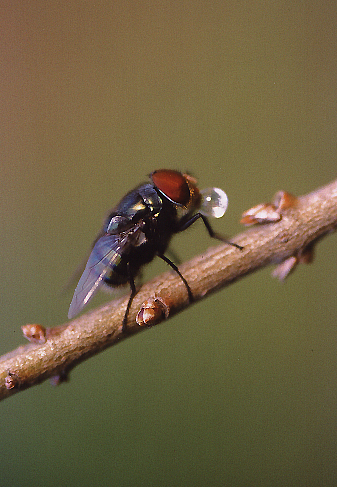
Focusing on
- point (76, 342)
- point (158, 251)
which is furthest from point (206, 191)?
point (76, 342)

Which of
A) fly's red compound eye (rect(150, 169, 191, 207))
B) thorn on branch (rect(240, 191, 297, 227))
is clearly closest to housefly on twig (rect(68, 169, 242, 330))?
fly's red compound eye (rect(150, 169, 191, 207))

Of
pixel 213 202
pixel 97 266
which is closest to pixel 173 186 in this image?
pixel 213 202

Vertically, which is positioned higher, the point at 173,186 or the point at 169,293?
the point at 173,186

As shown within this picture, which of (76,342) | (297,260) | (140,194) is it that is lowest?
(297,260)

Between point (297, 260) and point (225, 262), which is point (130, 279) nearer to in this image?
point (225, 262)

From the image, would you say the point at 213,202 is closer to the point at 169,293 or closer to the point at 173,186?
the point at 173,186

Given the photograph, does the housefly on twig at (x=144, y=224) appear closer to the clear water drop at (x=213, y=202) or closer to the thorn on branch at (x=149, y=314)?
the clear water drop at (x=213, y=202)

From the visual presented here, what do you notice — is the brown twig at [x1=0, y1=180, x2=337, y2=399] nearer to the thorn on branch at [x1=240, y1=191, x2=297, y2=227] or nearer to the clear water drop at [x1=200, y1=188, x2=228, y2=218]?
the thorn on branch at [x1=240, y1=191, x2=297, y2=227]
